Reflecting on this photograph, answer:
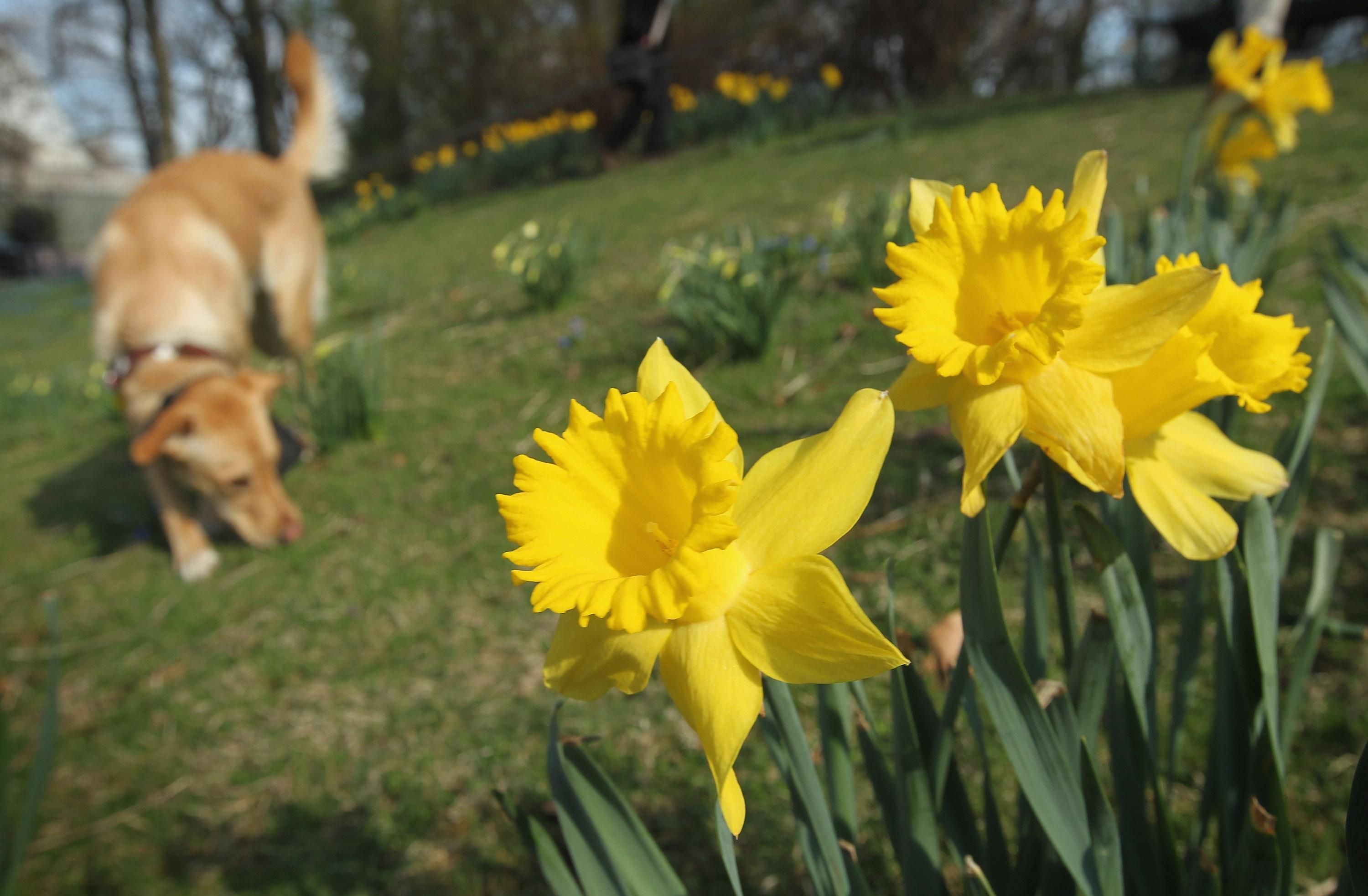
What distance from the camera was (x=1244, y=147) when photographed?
2371 mm

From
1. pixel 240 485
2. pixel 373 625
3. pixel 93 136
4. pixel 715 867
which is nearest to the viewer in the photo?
pixel 715 867

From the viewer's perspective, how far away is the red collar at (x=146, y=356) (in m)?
3.51

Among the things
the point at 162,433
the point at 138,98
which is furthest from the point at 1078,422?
the point at 138,98

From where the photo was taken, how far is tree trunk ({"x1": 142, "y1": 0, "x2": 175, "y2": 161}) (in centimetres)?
1667

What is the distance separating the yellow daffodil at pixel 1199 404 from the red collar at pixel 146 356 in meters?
3.85

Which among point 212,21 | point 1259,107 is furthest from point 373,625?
point 212,21

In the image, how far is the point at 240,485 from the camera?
125 inches

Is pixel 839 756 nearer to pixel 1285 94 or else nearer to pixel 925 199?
pixel 925 199

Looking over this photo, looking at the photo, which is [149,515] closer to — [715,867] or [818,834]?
[715,867]

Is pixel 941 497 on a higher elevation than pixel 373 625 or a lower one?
higher

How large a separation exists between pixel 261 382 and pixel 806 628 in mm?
3303

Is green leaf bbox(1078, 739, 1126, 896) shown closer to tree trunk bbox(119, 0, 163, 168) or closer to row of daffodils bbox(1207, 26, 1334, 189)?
row of daffodils bbox(1207, 26, 1334, 189)

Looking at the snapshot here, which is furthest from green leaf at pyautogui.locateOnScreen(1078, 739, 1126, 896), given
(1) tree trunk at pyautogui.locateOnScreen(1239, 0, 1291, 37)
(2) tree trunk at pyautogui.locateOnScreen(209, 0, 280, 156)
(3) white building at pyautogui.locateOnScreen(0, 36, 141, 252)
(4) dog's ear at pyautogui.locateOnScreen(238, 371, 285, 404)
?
(3) white building at pyautogui.locateOnScreen(0, 36, 141, 252)

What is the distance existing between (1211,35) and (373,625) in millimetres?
9120
